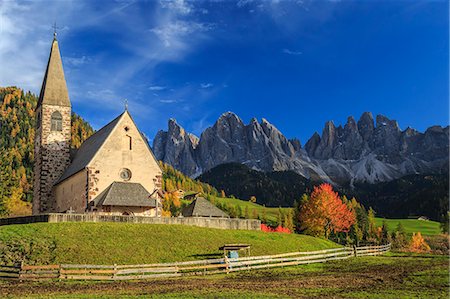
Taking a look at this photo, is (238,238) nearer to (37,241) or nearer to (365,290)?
(37,241)

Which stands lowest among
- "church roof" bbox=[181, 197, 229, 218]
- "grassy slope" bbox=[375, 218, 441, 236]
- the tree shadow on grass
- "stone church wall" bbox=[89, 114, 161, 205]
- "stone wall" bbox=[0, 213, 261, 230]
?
"grassy slope" bbox=[375, 218, 441, 236]

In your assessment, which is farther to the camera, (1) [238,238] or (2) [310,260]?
(1) [238,238]

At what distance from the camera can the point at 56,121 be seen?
213 feet

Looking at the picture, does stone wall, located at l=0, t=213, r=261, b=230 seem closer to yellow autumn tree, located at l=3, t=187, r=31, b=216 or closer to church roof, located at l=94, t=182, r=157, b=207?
church roof, located at l=94, t=182, r=157, b=207

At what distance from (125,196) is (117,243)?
14040mm

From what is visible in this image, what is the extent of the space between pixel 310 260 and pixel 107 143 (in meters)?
26.7

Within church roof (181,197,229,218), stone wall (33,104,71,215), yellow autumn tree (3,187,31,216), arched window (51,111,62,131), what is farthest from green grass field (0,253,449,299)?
yellow autumn tree (3,187,31,216)

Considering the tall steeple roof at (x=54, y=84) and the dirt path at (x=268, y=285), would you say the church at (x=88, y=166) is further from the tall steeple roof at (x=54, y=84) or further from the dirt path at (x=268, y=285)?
the dirt path at (x=268, y=285)

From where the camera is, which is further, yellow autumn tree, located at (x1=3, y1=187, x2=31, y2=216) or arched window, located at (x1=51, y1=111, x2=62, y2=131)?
yellow autumn tree, located at (x1=3, y1=187, x2=31, y2=216)

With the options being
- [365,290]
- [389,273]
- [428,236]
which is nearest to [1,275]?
[365,290]

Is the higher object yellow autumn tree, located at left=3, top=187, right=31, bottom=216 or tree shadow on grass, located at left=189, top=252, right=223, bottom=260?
yellow autumn tree, located at left=3, top=187, right=31, bottom=216

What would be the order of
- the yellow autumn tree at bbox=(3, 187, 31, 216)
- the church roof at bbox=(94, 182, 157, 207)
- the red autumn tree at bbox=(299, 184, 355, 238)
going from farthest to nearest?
the red autumn tree at bbox=(299, 184, 355, 238)
the yellow autumn tree at bbox=(3, 187, 31, 216)
the church roof at bbox=(94, 182, 157, 207)

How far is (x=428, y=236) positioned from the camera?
15425 centimetres

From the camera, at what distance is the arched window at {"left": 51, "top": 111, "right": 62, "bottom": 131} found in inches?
2547
